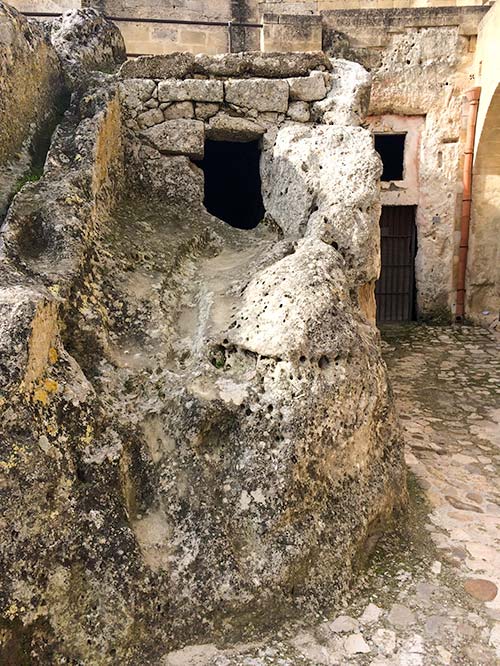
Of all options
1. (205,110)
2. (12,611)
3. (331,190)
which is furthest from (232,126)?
(12,611)

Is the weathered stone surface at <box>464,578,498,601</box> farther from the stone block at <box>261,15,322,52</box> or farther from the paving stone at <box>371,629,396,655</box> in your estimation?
the stone block at <box>261,15,322,52</box>

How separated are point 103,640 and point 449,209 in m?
7.83

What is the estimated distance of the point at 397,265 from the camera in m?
9.30

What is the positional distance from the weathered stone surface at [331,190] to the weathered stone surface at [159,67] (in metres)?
0.92

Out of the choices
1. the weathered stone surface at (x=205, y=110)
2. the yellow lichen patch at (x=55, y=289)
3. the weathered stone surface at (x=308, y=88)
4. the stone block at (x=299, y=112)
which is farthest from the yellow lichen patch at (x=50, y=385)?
the weathered stone surface at (x=308, y=88)

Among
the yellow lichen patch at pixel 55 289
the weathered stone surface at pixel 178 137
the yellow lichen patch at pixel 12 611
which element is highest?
the weathered stone surface at pixel 178 137

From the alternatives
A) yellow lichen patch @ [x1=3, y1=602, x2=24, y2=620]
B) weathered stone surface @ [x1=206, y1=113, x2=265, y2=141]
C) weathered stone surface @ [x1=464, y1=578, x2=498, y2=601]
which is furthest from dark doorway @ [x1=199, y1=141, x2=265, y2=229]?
yellow lichen patch @ [x1=3, y1=602, x2=24, y2=620]

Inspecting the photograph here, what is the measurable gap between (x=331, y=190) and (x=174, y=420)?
1933 millimetres

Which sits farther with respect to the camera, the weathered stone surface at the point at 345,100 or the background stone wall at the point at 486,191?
the background stone wall at the point at 486,191

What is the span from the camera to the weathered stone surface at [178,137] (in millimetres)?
4273

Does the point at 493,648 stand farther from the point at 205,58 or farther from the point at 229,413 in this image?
the point at 205,58

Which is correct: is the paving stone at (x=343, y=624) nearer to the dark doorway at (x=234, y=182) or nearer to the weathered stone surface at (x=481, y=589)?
the weathered stone surface at (x=481, y=589)

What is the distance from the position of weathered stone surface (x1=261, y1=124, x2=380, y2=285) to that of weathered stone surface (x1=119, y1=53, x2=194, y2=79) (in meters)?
0.92

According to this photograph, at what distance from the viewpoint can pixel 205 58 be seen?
4375mm
